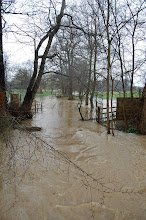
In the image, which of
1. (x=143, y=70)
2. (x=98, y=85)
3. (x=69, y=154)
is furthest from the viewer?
(x=98, y=85)

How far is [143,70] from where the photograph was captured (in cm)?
1177

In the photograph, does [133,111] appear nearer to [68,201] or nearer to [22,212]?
[68,201]

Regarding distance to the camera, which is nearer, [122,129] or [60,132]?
[60,132]

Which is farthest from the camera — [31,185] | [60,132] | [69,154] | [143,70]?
[143,70]

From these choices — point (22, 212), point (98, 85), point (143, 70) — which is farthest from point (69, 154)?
point (98, 85)

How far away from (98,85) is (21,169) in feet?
71.8

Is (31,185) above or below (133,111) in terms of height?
below

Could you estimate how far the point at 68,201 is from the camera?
156 inches

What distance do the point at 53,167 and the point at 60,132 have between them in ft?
15.1

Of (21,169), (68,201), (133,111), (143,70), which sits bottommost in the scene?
(68,201)

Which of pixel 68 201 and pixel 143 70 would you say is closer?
pixel 68 201

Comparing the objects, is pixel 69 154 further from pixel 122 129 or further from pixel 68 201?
pixel 122 129

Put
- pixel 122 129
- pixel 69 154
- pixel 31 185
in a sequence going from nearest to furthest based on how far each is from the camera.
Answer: pixel 31 185 → pixel 69 154 → pixel 122 129

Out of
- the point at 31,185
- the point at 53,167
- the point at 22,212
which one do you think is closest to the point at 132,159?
the point at 53,167
